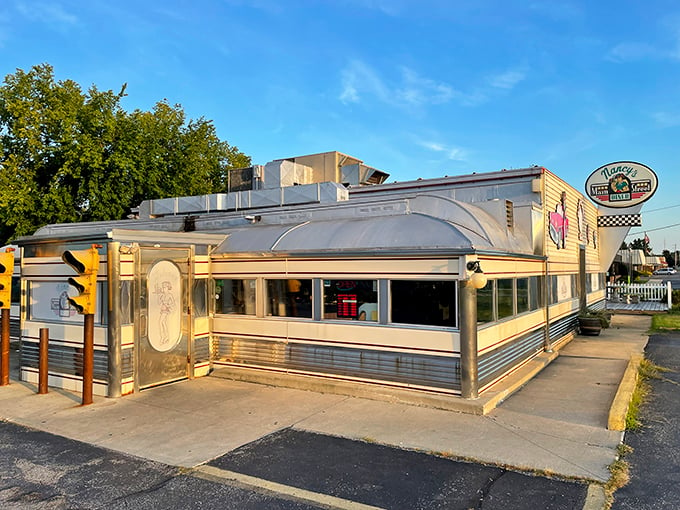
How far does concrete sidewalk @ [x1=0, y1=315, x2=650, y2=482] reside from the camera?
5.70m

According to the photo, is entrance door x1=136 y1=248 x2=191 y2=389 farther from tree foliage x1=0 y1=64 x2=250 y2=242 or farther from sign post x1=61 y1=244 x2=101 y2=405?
tree foliage x1=0 y1=64 x2=250 y2=242

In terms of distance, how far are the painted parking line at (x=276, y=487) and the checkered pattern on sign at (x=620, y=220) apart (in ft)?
53.7

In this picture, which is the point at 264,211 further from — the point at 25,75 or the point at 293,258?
the point at 25,75

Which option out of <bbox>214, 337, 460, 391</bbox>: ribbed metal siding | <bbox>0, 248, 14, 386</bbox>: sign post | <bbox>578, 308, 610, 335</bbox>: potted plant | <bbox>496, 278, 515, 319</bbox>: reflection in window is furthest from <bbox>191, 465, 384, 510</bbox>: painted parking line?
<bbox>578, 308, 610, 335</bbox>: potted plant

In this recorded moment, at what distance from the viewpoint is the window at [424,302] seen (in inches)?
302

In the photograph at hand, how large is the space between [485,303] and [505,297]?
1.10 metres

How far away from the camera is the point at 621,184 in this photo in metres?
16.7

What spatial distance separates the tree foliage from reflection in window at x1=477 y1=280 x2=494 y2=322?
53.1 feet

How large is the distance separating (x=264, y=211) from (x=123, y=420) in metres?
5.72

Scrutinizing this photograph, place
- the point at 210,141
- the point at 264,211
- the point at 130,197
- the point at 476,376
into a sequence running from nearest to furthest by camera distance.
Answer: the point at 476,376
the point at 264,211
the point at 130,197
the point at 210,141

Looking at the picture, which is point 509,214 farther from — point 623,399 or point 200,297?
point 200,297

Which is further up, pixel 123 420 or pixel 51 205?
pixel 51 205

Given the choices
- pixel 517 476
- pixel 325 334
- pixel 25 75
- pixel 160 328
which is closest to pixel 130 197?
pixel 25 75

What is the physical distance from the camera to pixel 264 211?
11438 mm
